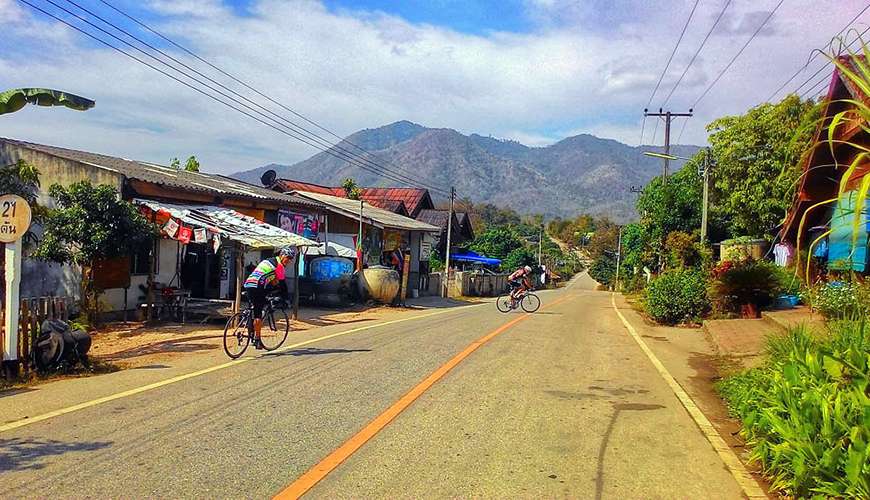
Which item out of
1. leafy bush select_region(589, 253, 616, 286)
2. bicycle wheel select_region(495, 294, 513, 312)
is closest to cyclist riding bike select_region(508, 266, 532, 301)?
bicycle wheel select_region(495, 294, 513, 312)

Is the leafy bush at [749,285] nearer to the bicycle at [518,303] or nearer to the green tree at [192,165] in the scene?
the bicycle at [518,303]

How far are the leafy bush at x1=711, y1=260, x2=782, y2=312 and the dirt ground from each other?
415 inches

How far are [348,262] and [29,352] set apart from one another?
15.6 m

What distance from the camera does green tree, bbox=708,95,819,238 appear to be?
27.2 metres

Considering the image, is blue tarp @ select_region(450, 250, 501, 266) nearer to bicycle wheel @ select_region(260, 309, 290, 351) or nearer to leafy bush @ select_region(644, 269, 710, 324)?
leafy bush @ select_region(644, 269, 710, 324)

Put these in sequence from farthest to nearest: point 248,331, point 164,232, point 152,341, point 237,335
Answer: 1. point 164,232
2. point 152,341
3. point 248,331
4. point 237,335

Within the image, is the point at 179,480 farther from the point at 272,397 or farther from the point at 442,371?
the point at 442,371

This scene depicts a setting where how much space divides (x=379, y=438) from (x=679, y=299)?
614 inches

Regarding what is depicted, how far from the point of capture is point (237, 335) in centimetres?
1078

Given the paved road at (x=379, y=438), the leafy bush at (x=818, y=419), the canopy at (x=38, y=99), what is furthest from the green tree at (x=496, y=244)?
the leafy bush at (x=818, y=419)

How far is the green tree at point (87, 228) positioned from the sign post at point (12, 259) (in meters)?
4.52

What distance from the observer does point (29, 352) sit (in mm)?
9219

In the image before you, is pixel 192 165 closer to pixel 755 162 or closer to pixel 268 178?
pixel 268 178

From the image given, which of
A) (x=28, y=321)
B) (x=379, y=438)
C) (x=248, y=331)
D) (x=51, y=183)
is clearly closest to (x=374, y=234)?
(x=51, y=183)
